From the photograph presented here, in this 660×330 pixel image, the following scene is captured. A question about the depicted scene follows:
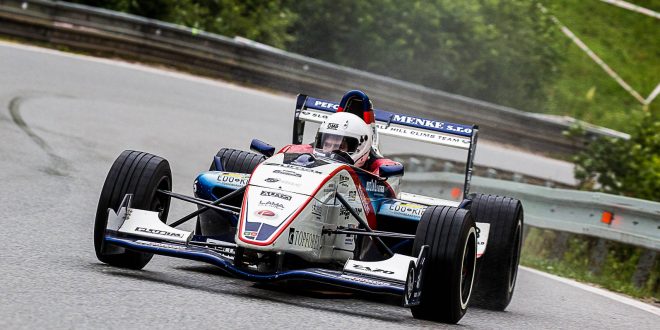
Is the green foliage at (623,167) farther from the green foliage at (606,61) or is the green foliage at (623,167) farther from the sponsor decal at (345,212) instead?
the green foliage at (606,61)

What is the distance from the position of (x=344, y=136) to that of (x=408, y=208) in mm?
729

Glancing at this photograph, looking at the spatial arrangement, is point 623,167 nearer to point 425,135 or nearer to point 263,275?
point 425,135

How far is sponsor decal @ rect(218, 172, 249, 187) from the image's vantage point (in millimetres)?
9188

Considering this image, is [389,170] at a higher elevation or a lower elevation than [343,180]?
higher

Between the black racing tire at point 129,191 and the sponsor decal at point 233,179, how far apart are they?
0.61 m

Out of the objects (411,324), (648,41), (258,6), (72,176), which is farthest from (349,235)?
(648,41)

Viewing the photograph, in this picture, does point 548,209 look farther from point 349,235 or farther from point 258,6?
point 258,6

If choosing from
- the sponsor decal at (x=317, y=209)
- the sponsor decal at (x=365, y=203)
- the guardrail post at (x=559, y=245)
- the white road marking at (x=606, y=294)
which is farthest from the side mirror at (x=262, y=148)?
the guardrail post at (x=559, y=245)

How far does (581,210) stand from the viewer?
42.7 ft

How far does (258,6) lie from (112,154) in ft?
46.8

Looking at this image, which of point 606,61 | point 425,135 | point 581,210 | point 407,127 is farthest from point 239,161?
point 606,61

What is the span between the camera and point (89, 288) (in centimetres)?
719

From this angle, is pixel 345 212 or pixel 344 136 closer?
pixel 345 212

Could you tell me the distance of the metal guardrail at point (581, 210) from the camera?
39.5 feet
